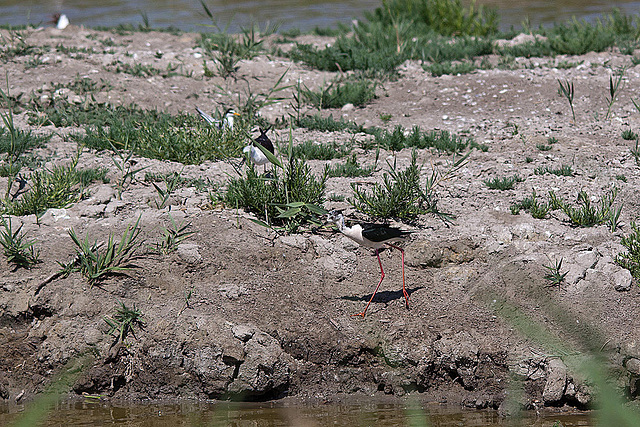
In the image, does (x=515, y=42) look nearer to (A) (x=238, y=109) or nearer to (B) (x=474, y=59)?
(B) (x=474, y=59)

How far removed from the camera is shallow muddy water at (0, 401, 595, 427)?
166 inches

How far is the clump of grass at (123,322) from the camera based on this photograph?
4531 millimetres

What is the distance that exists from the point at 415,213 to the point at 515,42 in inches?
222

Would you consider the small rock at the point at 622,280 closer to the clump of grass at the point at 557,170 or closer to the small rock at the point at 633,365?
the small rock at the point at 633,365

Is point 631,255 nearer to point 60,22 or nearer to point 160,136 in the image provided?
point 160,136

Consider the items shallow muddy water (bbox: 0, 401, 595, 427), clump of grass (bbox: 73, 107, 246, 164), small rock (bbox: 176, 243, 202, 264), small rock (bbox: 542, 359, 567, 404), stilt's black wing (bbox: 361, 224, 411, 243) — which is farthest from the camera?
clump of grass (bbox: 73, 107, 246, 164)

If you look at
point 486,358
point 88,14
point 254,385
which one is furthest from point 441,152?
point 88,14

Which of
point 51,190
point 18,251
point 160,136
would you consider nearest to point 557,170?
point 160,136

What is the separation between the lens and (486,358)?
4535 mm

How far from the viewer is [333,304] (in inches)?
191

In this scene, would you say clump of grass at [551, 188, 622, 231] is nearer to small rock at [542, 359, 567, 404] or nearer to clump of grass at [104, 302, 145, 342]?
small rock at [542, 359, 567, 404]

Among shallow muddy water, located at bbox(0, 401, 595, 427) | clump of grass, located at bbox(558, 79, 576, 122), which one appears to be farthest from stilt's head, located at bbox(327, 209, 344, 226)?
clump of grass, located at bbox(558, 79, 576, 122)

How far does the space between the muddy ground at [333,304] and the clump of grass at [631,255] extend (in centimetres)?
7

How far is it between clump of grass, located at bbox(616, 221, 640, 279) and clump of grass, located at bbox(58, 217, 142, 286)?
11.2 ft
